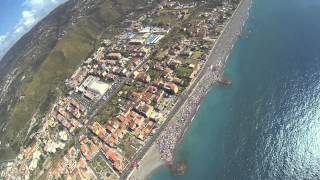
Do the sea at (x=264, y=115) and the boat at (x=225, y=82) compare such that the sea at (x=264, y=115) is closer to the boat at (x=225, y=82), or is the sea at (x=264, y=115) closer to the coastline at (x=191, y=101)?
the boat at (x=225, y=82)

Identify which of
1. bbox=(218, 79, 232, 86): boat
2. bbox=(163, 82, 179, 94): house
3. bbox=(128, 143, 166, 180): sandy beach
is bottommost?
bbox=(218, 79, 232, 86): boat

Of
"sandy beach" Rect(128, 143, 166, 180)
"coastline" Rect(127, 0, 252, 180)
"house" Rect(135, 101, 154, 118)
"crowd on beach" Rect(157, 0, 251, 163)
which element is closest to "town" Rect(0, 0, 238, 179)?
"house" Rect(135, 101, 154, 118)

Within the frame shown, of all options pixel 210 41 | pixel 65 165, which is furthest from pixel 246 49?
pixel 65 165

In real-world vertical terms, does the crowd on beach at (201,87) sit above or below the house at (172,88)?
below

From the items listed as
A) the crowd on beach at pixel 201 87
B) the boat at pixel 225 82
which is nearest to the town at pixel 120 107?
the crowd on beach at pixel 201 87

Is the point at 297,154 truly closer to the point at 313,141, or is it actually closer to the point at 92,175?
the point at 313,141

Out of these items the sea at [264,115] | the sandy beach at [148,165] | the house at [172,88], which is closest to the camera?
the sea at [264,115]

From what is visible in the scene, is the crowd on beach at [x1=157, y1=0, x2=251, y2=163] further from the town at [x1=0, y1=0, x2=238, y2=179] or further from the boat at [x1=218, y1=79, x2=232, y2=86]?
the town at [x1=0, y1=0, x2=238, y2=179]
